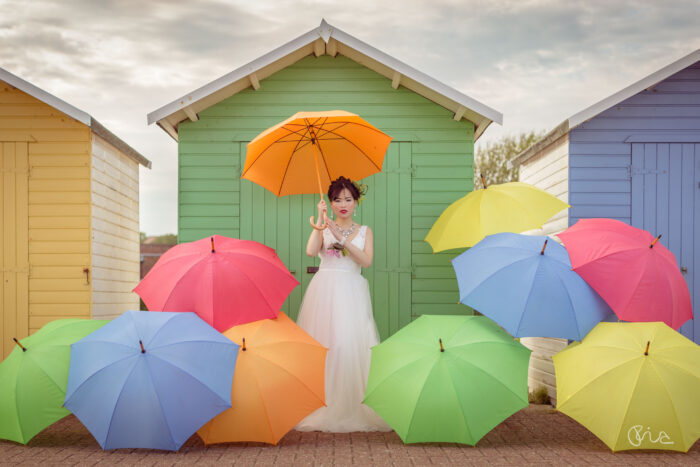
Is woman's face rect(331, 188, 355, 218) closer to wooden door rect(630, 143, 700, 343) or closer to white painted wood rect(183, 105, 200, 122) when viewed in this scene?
white painted wood rect(183, 105, 200, 122)

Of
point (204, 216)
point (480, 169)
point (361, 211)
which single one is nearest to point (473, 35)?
point (361, 211)

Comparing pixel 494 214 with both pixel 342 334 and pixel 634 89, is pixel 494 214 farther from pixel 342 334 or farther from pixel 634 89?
pixel 634 89

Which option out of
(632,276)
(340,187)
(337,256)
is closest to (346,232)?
(337,256)

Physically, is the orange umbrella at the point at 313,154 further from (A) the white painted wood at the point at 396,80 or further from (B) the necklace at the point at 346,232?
(A) the white painted wood at the point at 396,80

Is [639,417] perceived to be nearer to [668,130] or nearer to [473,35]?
[668,130]

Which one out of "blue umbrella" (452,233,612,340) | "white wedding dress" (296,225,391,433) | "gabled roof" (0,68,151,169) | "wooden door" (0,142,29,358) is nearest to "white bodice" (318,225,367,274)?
"white wedding dress" (296,225,391,433)

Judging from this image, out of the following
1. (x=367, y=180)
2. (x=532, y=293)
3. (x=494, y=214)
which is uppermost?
(x=367, y=180)

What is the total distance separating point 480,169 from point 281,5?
21349 millimetres

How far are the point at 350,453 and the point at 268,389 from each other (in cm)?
79

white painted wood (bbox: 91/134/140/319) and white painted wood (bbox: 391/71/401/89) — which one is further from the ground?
white painted wood (bbox: 391/71/401/89)

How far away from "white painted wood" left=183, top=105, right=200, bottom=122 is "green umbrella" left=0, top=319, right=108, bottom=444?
3.02m

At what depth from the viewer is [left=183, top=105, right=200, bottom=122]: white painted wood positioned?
23.1 ft

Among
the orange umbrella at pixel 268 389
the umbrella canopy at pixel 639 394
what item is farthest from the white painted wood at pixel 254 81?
the umbrella canopy at pixel 639 394

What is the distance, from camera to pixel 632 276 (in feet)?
17.6
